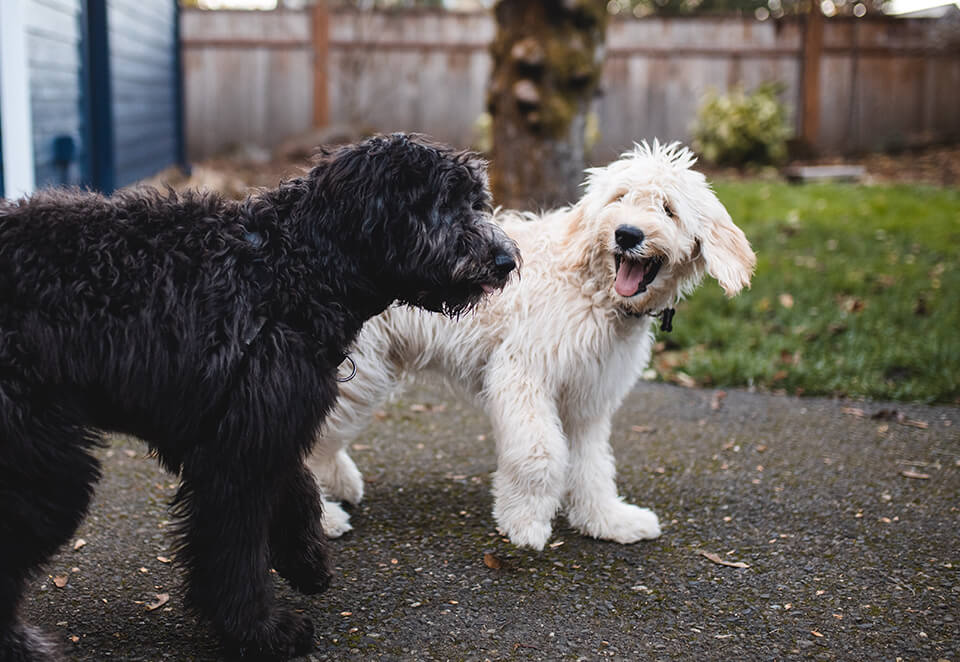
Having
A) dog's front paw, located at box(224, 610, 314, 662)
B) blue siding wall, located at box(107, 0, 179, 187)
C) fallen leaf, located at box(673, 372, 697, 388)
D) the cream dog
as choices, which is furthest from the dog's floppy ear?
blue siding wall, located at box(107, 0, 179, 187)

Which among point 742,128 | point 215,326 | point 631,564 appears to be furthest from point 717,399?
point 742,128

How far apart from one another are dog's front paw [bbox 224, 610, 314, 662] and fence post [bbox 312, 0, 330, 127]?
1338cm

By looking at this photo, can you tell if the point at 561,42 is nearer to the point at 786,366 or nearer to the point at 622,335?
the point at 786,366

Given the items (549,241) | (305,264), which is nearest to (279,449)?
(305,264)

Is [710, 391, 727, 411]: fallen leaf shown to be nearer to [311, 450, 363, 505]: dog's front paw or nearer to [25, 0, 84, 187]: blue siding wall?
[311, 450, 363, 505]: dog's front paw

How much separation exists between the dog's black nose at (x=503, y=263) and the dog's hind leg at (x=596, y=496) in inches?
48.0

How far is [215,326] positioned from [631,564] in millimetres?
1940

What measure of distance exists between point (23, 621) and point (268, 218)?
4.53 feet

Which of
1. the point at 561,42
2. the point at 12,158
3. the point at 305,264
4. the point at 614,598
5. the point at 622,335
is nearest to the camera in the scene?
the point at 305,264

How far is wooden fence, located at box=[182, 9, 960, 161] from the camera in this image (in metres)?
15.2

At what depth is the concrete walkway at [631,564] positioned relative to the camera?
9.79 feet

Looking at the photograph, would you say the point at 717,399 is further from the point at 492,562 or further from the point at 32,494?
the point at 32,494

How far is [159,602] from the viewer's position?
10.5 ft

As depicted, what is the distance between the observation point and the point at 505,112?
24.2 feet
